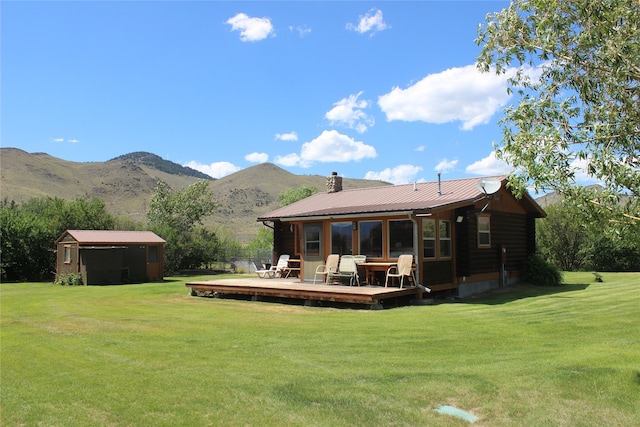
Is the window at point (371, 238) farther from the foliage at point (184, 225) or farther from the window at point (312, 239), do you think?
the foliage at point (184, 225)

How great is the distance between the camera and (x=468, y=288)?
1428 centimetres

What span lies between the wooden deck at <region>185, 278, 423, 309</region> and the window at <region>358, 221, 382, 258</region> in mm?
1208

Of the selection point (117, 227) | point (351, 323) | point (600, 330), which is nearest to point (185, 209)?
point (117, 227)

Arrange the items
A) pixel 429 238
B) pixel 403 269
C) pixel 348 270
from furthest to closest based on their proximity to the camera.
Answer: pixel 348 270 → pixel 429 238 → pixel 403 269

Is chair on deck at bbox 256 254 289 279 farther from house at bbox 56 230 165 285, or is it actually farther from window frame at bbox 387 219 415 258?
house at bbox 56 230 165 285

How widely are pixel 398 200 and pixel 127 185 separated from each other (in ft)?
223

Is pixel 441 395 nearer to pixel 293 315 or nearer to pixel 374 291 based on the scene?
pixel 293 315

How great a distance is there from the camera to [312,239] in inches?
592

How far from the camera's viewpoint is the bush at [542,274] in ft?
55.2

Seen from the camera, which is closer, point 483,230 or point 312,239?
point 312,239

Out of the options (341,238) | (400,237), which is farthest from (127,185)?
(400,237)

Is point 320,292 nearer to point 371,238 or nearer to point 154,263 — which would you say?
point 371,238

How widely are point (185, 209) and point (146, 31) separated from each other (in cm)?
2312

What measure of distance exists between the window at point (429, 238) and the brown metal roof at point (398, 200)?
53 cm
